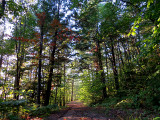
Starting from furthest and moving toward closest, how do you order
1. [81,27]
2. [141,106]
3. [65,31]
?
[81,27], [65,31], [141,106]

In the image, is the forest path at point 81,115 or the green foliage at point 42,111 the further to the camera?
the green foliage at point 42,111

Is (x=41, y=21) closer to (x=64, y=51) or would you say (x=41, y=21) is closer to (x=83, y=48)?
(x=64, y=51)

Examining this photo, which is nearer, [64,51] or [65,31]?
[65,31]

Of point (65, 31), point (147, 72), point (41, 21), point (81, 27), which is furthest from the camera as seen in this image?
point (81, 27)

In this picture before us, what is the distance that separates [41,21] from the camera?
9.18 m

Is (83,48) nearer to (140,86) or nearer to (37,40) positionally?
(37,40)

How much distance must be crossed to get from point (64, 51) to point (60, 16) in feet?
13.9

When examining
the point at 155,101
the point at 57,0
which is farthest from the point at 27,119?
the point at 57,0

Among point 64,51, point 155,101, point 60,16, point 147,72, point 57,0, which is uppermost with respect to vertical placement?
point 57,0

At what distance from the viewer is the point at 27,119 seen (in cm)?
526

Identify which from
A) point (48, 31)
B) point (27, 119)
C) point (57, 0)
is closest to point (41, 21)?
point (48, 31)

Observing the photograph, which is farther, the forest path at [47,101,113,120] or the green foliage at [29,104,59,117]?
the green foliage at [29,104,59,117]

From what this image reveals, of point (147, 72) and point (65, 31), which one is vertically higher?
point (65, 31)

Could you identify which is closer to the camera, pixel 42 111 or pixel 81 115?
pixel 81 115
